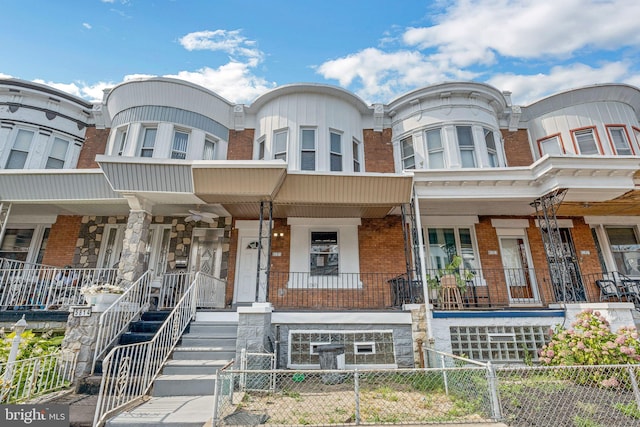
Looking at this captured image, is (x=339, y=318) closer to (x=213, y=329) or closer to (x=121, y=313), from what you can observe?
(x=213, y=329)

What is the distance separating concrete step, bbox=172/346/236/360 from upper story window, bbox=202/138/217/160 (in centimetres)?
625

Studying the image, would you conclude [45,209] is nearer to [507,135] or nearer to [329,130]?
[329,130]

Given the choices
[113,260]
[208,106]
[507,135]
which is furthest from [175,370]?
[507,135]

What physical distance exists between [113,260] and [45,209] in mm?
2628

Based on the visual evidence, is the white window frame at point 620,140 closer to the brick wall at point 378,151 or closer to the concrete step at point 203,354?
the brick wall at point 378,151

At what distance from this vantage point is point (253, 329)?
6434 mm

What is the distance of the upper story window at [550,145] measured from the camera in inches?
427

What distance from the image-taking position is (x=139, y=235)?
25.8 feet

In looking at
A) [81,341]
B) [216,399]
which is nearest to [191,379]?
[216,399]

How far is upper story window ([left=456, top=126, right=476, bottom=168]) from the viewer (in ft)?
33.3

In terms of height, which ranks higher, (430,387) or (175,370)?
(175,370)

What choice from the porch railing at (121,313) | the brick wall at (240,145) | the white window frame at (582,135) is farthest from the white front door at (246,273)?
the white window frame at (582,135)

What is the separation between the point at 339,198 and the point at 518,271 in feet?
22.0

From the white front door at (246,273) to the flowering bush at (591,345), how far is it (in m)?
7.52
